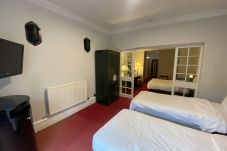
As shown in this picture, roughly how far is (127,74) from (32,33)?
3.02 meters

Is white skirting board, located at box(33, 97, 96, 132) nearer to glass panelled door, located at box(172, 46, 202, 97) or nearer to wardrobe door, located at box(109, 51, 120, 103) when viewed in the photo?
wardrobe door, located at box(109, 51, 120, 103)

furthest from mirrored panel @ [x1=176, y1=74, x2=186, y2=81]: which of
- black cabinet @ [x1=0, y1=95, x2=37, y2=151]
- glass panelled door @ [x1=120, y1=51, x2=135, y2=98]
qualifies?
black cabinet @ [x1=0, y1=95, x2=37, y2=151]

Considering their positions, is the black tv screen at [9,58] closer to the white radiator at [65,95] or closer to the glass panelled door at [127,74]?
the white radiator at [65,95]

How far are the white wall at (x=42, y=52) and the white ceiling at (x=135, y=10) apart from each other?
236mm

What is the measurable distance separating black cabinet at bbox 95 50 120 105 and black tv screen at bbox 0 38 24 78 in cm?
202

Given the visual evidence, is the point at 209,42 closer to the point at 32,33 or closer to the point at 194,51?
the point at 194,51

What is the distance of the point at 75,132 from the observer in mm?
2150

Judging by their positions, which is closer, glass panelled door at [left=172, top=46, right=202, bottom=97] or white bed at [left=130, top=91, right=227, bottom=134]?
white bed at [left=130, top=91, right=227, bottom=134]

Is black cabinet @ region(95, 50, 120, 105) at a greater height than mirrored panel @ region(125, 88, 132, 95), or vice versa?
black cabinet @ region(95, 50, 120, 105)

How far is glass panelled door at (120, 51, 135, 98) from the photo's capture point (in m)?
3.94

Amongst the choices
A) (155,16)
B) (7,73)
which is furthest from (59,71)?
(155,16)

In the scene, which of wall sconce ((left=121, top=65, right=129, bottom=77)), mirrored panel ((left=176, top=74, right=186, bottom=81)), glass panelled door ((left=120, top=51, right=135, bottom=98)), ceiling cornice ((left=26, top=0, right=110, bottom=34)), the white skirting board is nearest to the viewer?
ceiling cornice ((left=26, top=0, right=110, bottom=34))

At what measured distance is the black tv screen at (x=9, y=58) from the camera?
138cm

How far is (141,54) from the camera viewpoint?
677 cm
